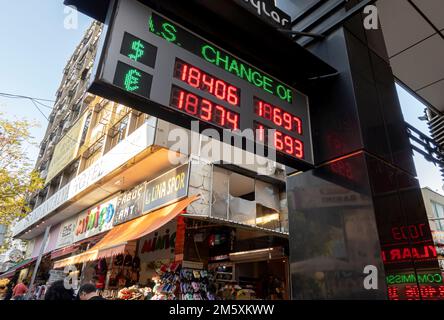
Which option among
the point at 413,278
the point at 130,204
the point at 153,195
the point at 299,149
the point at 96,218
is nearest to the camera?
the point at 413,278

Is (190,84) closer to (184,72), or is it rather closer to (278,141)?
(184,72)

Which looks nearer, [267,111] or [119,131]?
[267,111]

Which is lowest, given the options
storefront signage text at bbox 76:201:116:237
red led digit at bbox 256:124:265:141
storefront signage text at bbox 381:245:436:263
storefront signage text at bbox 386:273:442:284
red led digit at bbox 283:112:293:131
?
storefront signage text at bbox 386:273:442:284

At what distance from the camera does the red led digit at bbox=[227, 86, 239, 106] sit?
3.32 meters

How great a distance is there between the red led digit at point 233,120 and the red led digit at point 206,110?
0.23 m

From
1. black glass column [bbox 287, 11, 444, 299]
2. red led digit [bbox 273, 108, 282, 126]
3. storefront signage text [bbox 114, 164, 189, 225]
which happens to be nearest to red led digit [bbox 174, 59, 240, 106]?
red led digit [bbox 273, 108, 282, 126]

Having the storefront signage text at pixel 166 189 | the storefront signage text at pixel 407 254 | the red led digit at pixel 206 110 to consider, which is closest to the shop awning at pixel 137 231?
the storefront signage text at pixel 166 189

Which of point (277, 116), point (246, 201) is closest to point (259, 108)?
point (277, 116)

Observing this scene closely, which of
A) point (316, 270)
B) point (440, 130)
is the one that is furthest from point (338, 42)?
point (440, 130)

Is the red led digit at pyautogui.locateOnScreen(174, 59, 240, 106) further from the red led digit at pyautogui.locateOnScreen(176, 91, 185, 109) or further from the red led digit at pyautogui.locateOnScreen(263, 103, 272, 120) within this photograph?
the red led digit at pyautogui.locateOnScreen(263, 103, 272, 120)

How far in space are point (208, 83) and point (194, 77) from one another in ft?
0.58

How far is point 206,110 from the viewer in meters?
3.05

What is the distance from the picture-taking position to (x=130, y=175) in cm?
1125

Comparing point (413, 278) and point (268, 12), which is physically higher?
point (268, 12)
